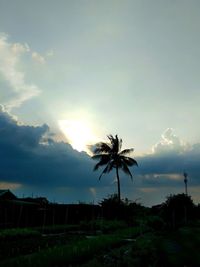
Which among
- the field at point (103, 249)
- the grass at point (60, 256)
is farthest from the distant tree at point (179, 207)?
the grass at point (60, 256)

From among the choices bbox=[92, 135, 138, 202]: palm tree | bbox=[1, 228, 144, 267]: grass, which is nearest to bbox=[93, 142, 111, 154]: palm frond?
bbox=[92, 135, 138, 202]: palm tree

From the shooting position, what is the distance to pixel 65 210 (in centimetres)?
3688

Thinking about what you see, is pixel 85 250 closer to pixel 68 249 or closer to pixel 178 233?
pixel 68 249

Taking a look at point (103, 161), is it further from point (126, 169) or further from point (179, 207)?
point (179, 207)

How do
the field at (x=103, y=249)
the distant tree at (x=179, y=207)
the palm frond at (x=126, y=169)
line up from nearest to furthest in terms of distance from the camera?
the field at (x=103, y=249)
the distant tree at (x=179, y=207)
the palm frond at (x=126, y=169)

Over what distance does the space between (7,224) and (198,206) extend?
1640cm

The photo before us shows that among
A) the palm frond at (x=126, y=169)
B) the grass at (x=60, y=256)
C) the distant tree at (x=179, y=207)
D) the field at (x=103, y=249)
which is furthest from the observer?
the palm frond at (x=126, y=169)

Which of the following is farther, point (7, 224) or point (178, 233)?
point (7, 224)

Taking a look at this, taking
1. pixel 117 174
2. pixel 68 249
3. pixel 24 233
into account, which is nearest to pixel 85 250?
pixel 68 249

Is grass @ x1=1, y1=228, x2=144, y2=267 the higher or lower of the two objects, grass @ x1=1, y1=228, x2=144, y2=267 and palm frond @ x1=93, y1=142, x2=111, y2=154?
the lower

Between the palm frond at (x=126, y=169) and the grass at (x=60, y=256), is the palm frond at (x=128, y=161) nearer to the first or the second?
the palm frond at (x=126, y=169)

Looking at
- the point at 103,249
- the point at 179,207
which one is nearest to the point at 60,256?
the point at 103,249

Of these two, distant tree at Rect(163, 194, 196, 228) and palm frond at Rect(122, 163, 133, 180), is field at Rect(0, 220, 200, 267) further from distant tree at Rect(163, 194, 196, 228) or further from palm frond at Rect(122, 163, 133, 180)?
palm frond at Rect(122, 163, 133, 180)

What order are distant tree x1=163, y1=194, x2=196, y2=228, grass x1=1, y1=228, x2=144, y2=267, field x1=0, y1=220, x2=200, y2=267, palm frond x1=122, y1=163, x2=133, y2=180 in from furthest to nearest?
palm frond x1=122, y1=163, x2=133, y2=180
distant tree x1=163, y1=194, x2=196, y2=228
grass x1=1, y1=228, x2=144, y2=267
field x1=0, y1=220, x2=200, y2=267
